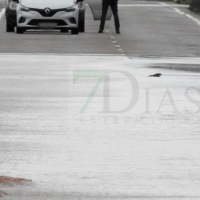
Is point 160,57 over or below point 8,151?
below

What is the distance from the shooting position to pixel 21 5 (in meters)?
30.4

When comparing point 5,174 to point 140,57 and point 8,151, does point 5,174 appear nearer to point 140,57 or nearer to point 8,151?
point 8,151

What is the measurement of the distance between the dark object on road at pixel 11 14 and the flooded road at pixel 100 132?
39.6 ft

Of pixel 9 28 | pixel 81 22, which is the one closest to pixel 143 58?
pixel 81 22

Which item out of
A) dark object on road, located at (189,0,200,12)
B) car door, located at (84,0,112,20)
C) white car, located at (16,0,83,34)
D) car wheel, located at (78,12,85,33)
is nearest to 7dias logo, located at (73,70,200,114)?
white car, located at (16,0,83,34)

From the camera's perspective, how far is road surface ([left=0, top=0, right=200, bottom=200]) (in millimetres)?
8047

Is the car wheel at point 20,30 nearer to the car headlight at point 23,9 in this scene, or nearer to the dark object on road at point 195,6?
the car headlight at point 23,9

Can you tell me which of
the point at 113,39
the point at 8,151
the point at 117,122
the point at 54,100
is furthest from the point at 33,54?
the point at 8,151

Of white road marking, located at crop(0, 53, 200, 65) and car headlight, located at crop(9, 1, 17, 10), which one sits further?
car headlight, located at crop(9, 1, 17, 10)

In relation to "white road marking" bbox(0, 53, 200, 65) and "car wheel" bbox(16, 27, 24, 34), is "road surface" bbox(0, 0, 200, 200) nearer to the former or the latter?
"white road marking" bbox(0, 53, 200, 65)

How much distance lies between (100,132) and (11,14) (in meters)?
20.4

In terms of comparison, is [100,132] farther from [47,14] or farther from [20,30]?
[20,30]

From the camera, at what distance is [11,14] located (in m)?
31.1

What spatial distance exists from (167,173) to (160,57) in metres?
14.9
